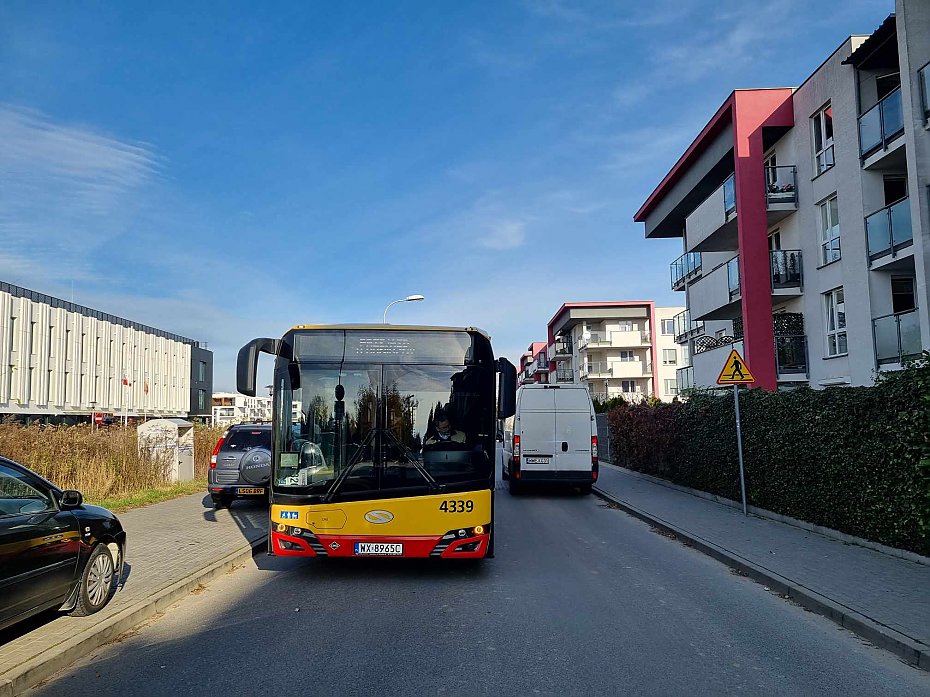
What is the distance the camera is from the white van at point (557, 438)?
16734 mm

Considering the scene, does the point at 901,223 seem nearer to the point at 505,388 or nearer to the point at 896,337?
the point at 896,337

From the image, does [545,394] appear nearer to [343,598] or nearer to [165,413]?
[343,598]

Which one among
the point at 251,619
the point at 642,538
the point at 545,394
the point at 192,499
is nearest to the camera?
the point at 251,619

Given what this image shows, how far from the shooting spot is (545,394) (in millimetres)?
16984

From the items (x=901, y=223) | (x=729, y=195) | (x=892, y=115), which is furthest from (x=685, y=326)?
(x=892, y=115)

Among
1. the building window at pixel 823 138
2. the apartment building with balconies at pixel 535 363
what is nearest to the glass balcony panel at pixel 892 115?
the building window at pixel 823 138

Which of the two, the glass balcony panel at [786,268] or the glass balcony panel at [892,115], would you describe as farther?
the glass balcony panel at [786,268]

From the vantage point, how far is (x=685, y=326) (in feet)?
103

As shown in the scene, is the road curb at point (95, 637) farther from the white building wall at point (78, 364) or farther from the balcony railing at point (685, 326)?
the white building wall at point (78, 364)

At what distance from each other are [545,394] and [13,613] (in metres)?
13.0

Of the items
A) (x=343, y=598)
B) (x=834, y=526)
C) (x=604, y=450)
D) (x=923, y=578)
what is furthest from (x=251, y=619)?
(x=604, y=450)

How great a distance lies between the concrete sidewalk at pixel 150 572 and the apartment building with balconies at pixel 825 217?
582 inches

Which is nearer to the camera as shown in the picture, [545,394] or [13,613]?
[13,613]

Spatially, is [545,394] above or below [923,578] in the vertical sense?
above
